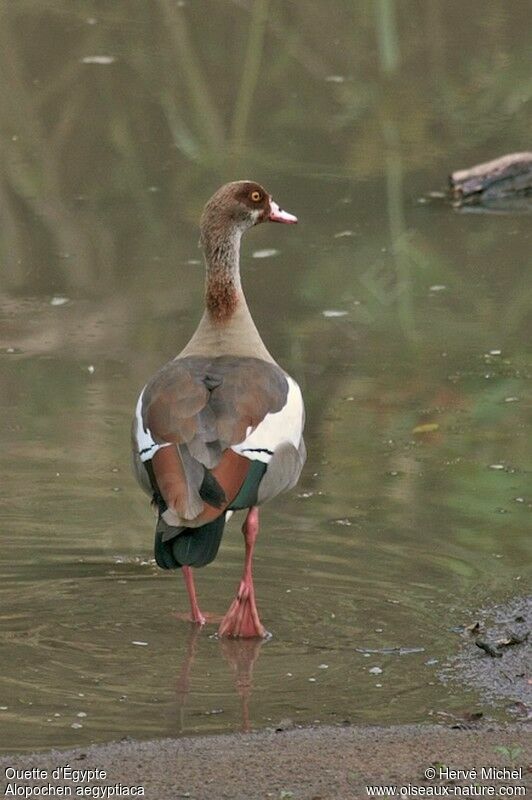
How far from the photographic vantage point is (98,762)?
464cm

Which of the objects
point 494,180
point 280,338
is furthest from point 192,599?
point 494,180

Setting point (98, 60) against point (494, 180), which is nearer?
point (494, 180)

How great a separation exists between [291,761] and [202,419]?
1.52 meters

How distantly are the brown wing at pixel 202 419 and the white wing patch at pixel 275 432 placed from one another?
0.9 inches

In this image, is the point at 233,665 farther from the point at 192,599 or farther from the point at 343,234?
the point at 343,234

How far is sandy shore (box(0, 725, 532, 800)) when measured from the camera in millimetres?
4449

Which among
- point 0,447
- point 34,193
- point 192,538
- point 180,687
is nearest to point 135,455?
point 192,538

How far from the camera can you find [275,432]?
236 inches

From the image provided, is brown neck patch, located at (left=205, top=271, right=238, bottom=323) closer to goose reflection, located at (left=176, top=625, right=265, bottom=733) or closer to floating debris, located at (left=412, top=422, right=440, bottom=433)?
floating debris, located at (left=412, top=422, right=440, bottom=433)

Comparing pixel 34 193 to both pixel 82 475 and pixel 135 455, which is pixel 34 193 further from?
pixel 135 455

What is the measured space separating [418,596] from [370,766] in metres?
1.53

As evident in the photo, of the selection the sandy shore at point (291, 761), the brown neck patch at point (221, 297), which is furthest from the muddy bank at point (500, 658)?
the brown neck patch at point (221, 297)

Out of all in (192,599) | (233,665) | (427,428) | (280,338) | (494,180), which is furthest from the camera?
(494,180)

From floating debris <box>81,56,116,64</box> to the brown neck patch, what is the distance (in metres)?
6.99
